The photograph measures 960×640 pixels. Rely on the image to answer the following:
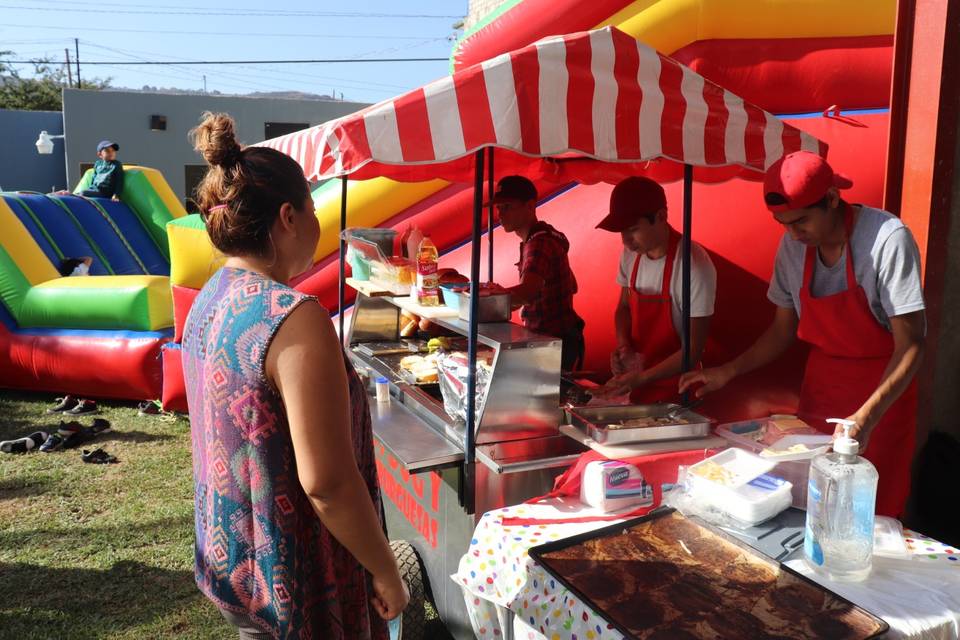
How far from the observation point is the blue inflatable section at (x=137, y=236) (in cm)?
912

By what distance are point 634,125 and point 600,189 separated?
265cm

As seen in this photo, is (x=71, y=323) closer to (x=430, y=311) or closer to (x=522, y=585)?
(x=430, y=311)

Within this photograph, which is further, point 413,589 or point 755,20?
point 755,20

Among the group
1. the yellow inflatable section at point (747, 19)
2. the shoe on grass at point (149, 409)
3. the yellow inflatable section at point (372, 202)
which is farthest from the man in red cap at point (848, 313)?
the shoe on grass at point (149, 409)

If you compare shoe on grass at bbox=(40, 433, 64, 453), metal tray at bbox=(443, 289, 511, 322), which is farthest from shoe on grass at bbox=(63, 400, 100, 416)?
metal tray at bbox=(443, 289, 511, 322)

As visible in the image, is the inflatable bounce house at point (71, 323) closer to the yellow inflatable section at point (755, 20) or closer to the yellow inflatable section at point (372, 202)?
the yellow inflatable section at point (372, 202)

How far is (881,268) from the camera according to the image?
2.16m

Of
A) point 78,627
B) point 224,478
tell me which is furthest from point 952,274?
point 78,627

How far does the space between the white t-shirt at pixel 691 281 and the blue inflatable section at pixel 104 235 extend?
7.25 metres

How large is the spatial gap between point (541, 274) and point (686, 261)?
2.32 feet

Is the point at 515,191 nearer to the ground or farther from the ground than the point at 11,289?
farther from the ground

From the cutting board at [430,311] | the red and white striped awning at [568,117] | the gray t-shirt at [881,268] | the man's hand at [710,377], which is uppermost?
the red and white striped awning at [568,117]

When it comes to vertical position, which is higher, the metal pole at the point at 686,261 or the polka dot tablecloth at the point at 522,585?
the metal pole at the point at 686,261

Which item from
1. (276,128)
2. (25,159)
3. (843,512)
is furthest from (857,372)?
(25,159)
